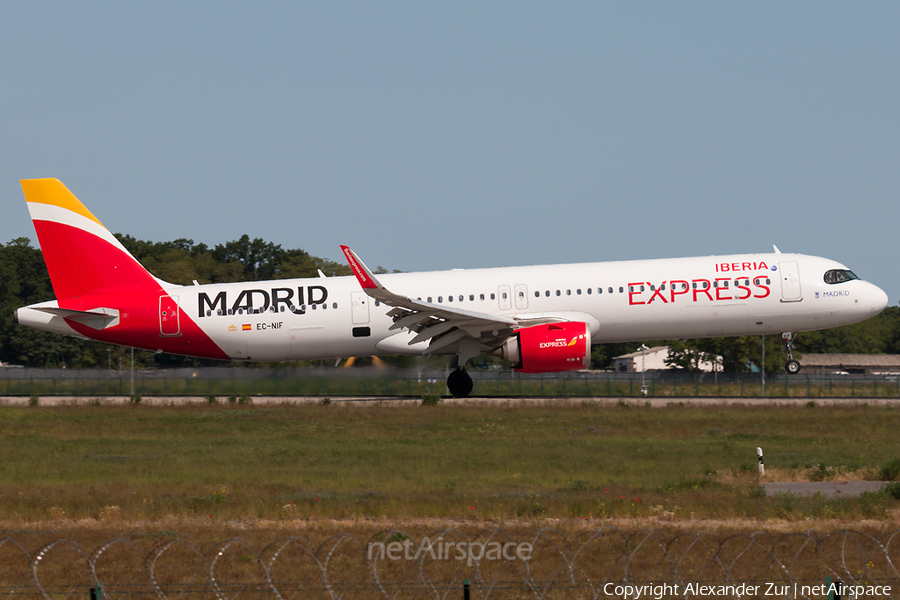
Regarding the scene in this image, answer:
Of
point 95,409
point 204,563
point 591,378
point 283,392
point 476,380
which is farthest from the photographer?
point 591,378

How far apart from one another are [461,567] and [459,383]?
22.2 metres

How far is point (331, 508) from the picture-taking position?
15312mm

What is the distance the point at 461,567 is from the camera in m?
11.8

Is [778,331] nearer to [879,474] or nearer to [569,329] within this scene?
[569,329]

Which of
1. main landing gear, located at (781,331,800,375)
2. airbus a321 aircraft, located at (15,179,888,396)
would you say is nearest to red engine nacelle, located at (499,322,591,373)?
airbus a321 aircraft, located at (15,179,888,396)

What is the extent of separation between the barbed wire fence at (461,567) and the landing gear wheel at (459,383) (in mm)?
20400

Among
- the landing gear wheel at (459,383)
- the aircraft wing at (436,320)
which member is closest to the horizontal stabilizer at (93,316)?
the aircraft wing at (436,320)

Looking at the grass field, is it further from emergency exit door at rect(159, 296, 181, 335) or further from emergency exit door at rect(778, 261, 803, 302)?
emergency exit door at rect(778, 261, 803, 302)

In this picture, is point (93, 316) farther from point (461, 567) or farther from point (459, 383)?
point (461, 567)

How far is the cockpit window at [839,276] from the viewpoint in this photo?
32.6 m

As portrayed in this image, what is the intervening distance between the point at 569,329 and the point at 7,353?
64.8 metres

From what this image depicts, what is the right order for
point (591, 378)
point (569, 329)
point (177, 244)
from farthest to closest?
1. point (177, 244)
2. point (591, 378)
3. point (569, 329)

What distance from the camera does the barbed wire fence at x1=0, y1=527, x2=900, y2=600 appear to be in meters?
10.7

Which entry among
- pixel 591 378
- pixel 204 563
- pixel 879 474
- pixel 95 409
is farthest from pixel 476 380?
pixel 204 563
